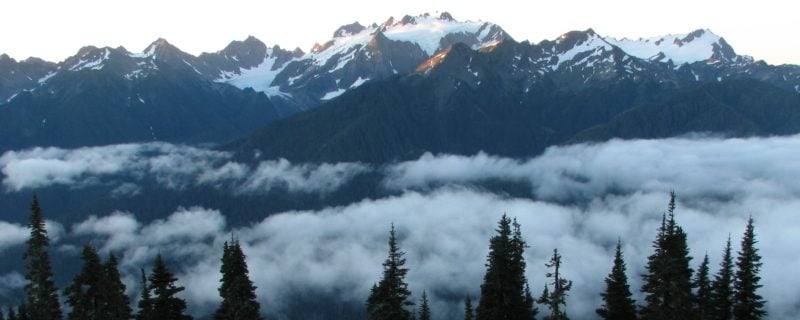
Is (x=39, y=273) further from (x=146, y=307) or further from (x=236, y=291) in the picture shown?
(x=236, y=291)

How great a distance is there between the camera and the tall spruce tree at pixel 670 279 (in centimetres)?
3944

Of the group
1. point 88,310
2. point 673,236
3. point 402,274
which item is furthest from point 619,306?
point 88,310

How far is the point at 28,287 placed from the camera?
A: 60500 mm

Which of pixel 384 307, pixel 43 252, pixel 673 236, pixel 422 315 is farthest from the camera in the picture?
pixel 422 315

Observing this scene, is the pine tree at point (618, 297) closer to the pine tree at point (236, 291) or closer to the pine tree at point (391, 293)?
the pine tree at point (391, 293)

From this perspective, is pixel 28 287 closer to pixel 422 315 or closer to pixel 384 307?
pixel 384 307

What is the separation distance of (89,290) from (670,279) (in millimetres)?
40459

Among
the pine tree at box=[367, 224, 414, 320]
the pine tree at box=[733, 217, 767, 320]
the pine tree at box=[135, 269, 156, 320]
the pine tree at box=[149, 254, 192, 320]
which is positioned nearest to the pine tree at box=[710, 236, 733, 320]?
the pine tree at box=[733, 217, 767, 320]

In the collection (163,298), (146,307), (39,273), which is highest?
(39,273)

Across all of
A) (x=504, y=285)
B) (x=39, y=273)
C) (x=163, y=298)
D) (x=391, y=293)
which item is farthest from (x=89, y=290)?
(x=504, y=285)

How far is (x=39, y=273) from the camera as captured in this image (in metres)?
58.6

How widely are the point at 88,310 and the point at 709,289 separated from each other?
4466 centimetres

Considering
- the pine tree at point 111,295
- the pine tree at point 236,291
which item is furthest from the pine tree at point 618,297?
the pine tree at point 111,295

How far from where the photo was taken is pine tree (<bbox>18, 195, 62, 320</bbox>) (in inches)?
2258
